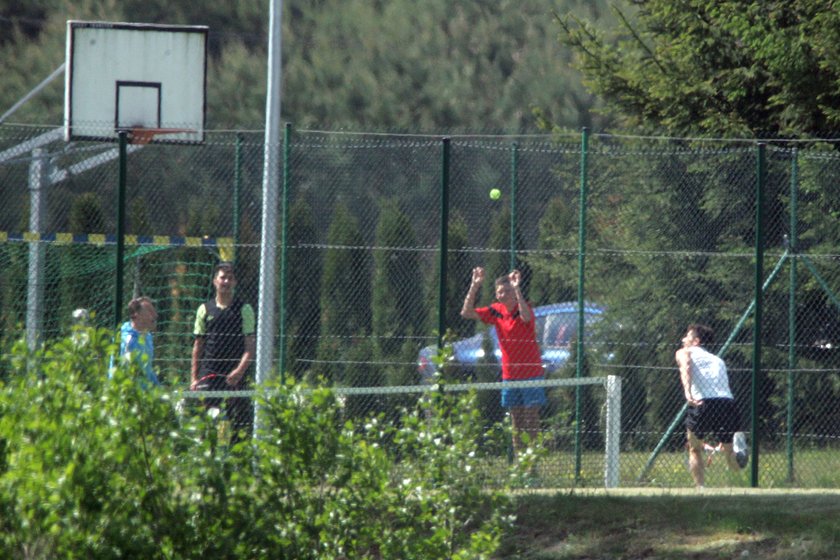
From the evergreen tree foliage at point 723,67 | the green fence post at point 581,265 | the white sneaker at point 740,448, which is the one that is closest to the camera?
Answer: the white sneaker at point 740,448

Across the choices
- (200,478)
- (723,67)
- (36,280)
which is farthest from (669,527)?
(723,67)

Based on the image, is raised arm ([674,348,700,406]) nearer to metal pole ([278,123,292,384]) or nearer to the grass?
the grass

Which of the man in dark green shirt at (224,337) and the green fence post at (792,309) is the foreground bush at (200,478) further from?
the green fence post at (792,309)

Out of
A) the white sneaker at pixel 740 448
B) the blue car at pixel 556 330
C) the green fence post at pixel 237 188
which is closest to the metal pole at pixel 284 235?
the green fence post at pixel 237 188

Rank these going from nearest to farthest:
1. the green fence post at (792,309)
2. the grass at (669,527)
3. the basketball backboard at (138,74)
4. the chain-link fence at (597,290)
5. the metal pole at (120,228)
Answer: the grass at (669,527) < the metal pole at (120,228) < the chain-link fence at (597,290) < the green fence post at (792,309) < the basketball backboard at (138,74)

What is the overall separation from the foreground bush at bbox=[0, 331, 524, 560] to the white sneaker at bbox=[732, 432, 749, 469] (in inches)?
195

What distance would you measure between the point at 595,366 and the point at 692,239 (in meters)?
1.39

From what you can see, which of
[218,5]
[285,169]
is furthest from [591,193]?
[218,5]

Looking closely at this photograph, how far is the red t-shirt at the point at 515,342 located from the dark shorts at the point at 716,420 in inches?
49.5

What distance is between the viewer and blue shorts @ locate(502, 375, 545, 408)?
390 inches

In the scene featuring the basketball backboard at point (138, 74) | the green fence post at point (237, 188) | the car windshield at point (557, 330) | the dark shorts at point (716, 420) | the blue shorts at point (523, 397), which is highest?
the basketball backboard at point (138, 74)

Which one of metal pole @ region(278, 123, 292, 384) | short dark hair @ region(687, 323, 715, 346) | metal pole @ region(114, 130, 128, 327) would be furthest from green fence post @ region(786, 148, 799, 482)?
metal pole @ region(114, 130, 128, 327)

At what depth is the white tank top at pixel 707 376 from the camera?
10211 mm

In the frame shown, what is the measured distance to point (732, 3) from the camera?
1231 centimetres
